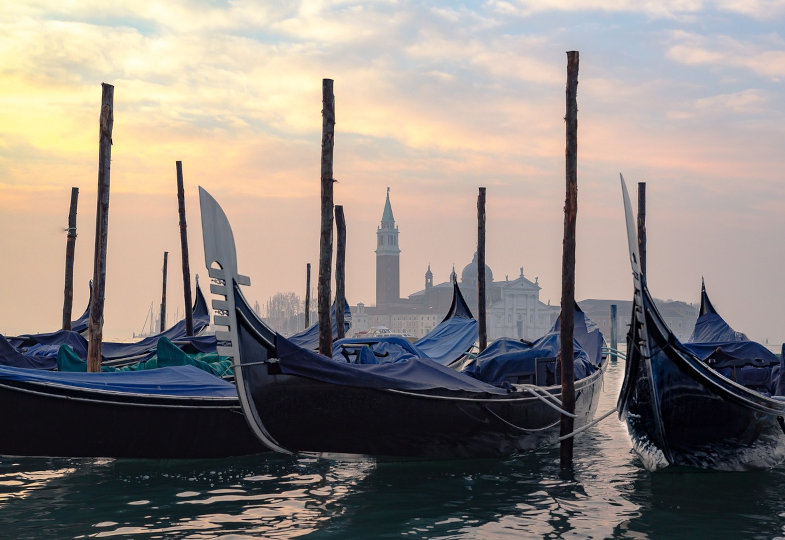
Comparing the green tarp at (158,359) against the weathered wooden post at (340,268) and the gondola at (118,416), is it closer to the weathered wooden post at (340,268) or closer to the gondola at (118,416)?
the gondola at (118,416)

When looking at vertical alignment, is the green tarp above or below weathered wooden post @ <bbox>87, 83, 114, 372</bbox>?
below

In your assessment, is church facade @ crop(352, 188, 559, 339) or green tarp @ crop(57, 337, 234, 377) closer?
green tarp @ crop(57, 337, 234, 377)

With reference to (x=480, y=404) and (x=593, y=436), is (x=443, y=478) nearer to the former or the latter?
(x=480, y=404)

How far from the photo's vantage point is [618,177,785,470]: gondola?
27.1ft

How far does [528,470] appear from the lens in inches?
360

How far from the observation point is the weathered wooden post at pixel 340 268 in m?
16.9

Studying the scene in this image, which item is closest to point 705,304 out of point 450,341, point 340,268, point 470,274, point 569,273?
point 450,341

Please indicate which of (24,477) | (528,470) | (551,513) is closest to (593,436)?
(528,470)

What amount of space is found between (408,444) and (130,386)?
2770mm

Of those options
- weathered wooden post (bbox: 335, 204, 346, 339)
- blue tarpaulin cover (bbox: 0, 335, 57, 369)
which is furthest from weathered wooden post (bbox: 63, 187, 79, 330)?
weathered wooden post (bbox: 335, 204, 346, 339)

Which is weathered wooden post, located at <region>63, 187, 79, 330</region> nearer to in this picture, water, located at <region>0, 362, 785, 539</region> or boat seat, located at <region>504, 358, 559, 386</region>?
water, located at <region>0, 362, 785, 539</region>

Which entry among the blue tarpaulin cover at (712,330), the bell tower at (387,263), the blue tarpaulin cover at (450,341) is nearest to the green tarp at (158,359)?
the blue tarpaulin cover at (450,341)

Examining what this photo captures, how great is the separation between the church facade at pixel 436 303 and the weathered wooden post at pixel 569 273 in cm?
10582

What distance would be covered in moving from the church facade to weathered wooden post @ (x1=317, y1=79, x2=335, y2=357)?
341 ft
